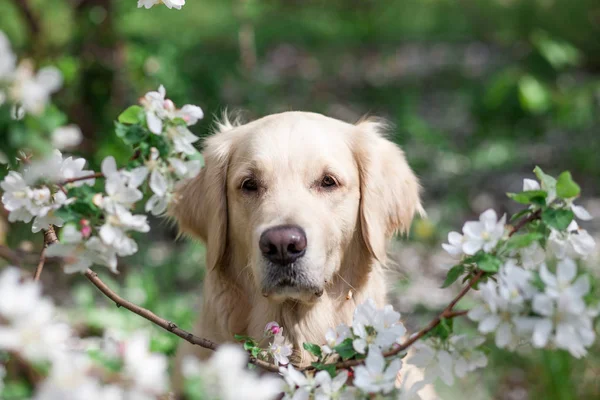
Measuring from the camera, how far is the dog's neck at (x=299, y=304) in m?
3.06

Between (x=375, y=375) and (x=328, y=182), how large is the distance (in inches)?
53.5

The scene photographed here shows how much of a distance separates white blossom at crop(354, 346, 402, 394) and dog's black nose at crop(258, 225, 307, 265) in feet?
2.80

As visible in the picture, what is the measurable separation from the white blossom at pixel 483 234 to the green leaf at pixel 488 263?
0.07 feet

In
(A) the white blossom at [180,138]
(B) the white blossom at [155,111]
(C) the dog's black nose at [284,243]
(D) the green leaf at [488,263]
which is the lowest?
(C) the dog's black nose at [284,243]

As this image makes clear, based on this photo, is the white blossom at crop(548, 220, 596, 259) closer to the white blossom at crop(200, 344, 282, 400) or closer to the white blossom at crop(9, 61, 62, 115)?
the white blossom at crop(200, 344, 282, 400)

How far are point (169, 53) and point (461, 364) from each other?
14.3 feet

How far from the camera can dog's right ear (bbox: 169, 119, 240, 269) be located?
3.15m

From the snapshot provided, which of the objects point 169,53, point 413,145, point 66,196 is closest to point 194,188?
point 66,196

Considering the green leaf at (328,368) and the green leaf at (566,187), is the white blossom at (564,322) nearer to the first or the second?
the green leaf at (566,187)

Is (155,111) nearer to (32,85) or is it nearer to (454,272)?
(32,85)

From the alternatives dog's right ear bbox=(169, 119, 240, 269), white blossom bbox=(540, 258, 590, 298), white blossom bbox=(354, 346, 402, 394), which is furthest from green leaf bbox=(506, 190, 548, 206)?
dog's right ear bbox=(169, 119, 240, 269)

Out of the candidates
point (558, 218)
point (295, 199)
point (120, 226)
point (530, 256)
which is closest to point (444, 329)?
point (530, 256)

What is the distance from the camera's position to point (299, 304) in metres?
3.07

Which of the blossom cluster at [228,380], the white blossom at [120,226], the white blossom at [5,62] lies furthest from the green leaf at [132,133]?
the blossom cluster at [228,380]
